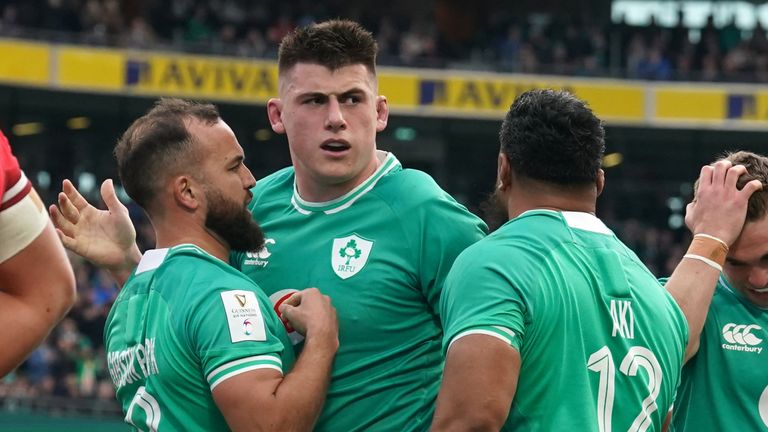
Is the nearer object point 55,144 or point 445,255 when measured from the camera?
point 445,255

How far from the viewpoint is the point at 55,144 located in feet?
84.0

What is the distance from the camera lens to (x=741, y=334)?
4.02 meters

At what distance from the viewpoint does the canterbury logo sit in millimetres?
4016

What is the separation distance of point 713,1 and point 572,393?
29344 mm

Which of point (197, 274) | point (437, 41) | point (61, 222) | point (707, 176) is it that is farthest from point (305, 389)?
point (437, 41)

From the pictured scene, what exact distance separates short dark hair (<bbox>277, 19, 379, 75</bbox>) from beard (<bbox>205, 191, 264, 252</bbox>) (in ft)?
1.76

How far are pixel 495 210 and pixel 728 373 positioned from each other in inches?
39.4

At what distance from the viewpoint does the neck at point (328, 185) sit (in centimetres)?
394

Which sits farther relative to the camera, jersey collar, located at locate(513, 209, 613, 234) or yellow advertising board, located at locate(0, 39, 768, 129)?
yellow advertising board, located at locate(0, 39, 768, 129)

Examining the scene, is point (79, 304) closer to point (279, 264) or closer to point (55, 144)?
point (55, 144)

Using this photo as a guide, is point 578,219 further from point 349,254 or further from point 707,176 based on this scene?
point 349,254

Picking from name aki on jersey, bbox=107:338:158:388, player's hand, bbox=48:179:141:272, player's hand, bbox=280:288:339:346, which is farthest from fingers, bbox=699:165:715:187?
→ player's hand, bbox=48:179:141:272

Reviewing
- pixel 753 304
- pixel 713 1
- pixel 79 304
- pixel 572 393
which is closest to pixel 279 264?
pixel 572 393

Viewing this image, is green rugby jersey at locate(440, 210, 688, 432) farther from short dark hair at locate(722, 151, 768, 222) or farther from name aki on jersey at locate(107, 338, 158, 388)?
name aki on jersey at locate(107, 338, 158, 388)
